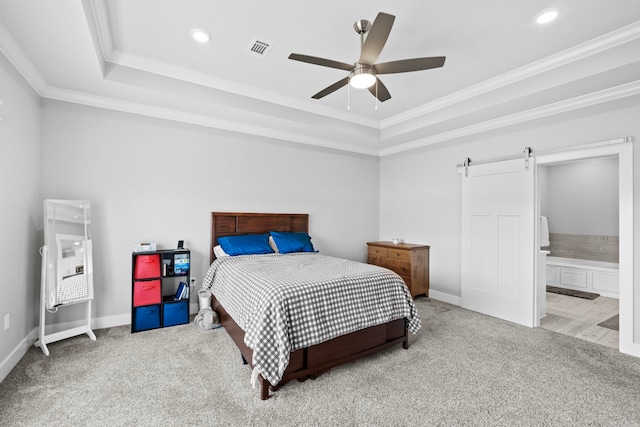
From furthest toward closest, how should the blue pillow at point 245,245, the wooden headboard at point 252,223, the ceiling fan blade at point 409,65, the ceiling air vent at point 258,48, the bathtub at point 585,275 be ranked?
1. the bathtub at point 585,275
2. the wooden headboard at point 252,223
3. the blue pillow at point 245,245
4. the ceiling air vent at point 258,48
5. the ceiling fan blade at point 409,65

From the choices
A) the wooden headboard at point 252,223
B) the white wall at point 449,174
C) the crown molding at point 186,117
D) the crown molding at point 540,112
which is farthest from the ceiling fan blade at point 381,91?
the wooden headboard at point 252,223

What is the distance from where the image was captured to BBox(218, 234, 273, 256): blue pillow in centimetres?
375

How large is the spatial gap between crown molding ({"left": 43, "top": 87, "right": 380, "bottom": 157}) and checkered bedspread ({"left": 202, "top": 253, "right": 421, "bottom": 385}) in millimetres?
1881

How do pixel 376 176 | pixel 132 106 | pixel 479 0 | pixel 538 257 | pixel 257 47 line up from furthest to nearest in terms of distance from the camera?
pixel 376 176, pixel 538 257, pixel 132 106, pixel 257 47, pixel 479 0

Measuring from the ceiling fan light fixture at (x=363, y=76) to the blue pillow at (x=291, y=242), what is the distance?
7.96 ft

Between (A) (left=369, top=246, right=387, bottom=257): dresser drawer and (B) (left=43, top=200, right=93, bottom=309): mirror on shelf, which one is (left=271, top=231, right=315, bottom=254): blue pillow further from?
(B) (left=43, top=200, right=93, bottom=309): mirror on shelf

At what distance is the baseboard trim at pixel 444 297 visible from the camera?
446 cm

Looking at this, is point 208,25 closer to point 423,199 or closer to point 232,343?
point 232,343

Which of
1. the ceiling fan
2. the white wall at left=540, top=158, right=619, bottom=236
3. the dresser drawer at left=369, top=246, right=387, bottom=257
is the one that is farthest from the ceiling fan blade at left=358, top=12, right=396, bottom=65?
the white wall at left=540, top=158, right=619, bottom=236

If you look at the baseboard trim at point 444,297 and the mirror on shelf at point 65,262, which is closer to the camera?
the mirror on shelf at point 65,262

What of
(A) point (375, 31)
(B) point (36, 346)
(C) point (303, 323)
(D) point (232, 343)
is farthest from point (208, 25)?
(B) point (36, 346)

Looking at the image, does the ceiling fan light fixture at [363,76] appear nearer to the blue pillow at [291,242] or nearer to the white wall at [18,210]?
the blue pillow at [291,242]

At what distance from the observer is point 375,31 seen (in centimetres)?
180

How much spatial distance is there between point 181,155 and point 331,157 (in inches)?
92.8
